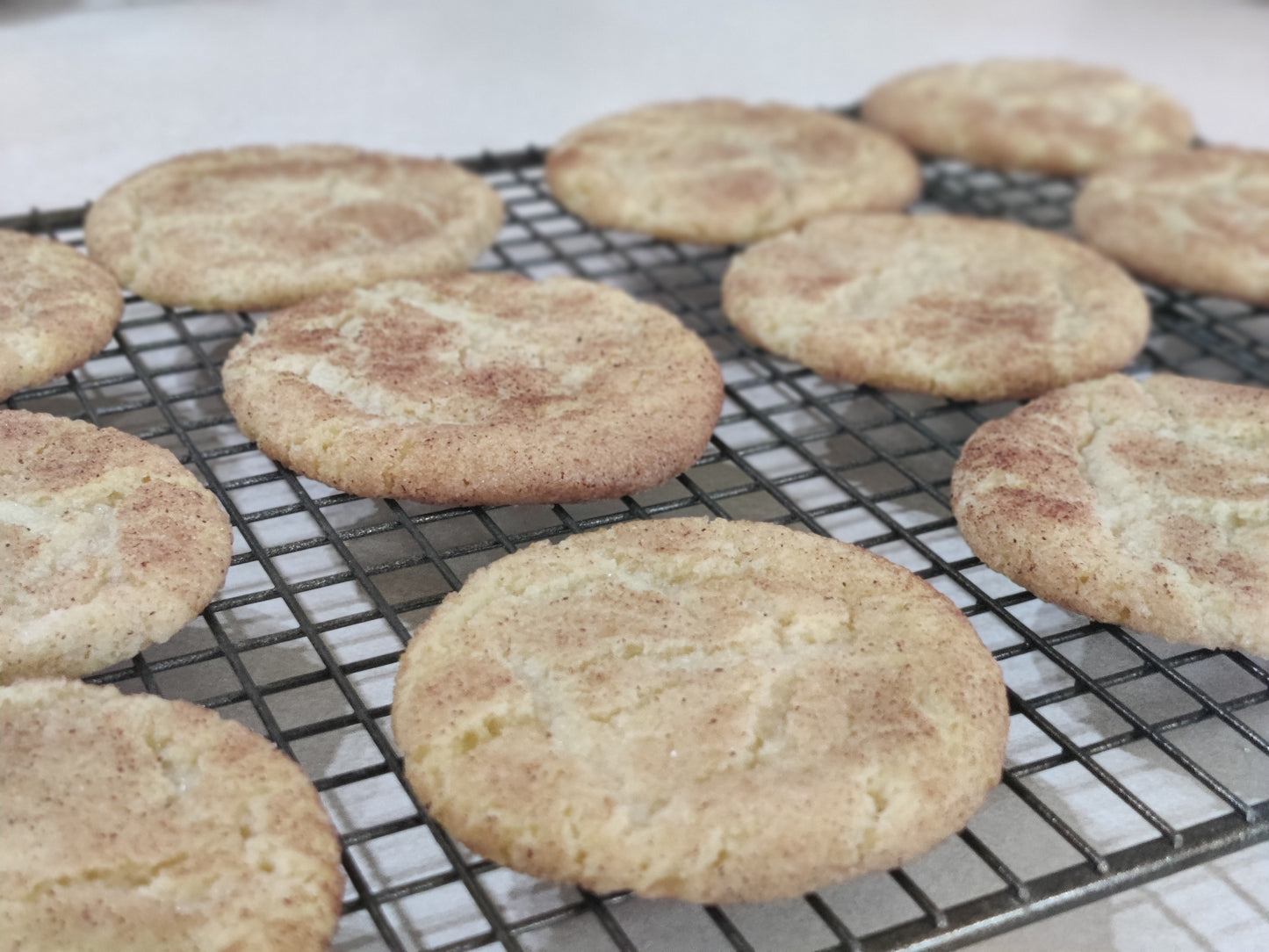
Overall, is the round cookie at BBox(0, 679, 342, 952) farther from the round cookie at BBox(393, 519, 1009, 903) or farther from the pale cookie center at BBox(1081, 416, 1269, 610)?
the pale cookie center at BBox(1081, 416, 1269, 610)

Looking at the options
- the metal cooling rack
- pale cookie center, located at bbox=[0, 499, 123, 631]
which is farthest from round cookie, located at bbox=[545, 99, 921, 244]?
pale cookie center, located at bbox=[0, 499, 123, 631]

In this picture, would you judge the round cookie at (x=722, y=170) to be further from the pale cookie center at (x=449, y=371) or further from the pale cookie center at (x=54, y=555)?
the pale cookie center at (x=54, y=555)

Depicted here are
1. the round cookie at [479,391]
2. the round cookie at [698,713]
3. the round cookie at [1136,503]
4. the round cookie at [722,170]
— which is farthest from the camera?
the round cookie at [722,170]

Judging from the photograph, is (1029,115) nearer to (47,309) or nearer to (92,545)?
(47,309)

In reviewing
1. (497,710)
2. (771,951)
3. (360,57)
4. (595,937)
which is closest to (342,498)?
(497,710)

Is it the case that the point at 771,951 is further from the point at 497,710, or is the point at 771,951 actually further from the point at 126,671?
the point at 126,671

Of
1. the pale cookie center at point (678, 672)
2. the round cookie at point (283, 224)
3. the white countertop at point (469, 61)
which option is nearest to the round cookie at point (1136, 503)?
the pale cookie center at point (678, 672)
